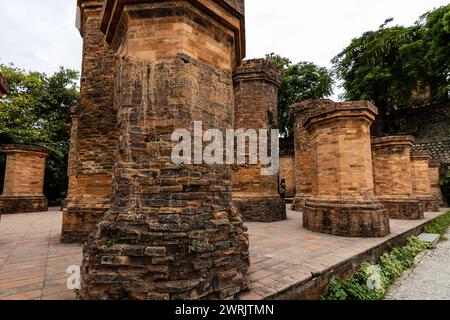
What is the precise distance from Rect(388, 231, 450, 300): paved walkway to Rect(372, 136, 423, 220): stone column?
379cm

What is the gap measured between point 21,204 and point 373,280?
1492 centimetres

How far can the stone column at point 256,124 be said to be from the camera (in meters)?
9.10

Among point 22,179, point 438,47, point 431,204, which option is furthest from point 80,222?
point 438,47

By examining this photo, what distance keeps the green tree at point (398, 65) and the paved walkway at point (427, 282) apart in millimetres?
16155

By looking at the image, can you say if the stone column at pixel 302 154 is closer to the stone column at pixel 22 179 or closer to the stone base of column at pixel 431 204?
the stone base of column at pixel 431 204

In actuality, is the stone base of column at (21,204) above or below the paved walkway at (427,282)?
above

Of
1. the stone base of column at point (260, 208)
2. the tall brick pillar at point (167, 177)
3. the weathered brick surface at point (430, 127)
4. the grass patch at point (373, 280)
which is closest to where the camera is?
the tall brick pillar at point (167, 177)

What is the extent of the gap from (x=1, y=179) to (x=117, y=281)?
57.6ft

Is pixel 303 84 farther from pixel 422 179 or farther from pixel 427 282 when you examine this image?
pixel 427 282

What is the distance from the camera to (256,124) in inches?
377

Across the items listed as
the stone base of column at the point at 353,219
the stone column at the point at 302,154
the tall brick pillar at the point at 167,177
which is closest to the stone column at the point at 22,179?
the tall brick pillar at the point at 167,177

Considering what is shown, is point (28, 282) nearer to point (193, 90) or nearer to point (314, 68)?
point (193, 90)

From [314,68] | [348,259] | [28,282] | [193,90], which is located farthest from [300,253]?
[314,68]

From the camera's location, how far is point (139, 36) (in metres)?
3.12
